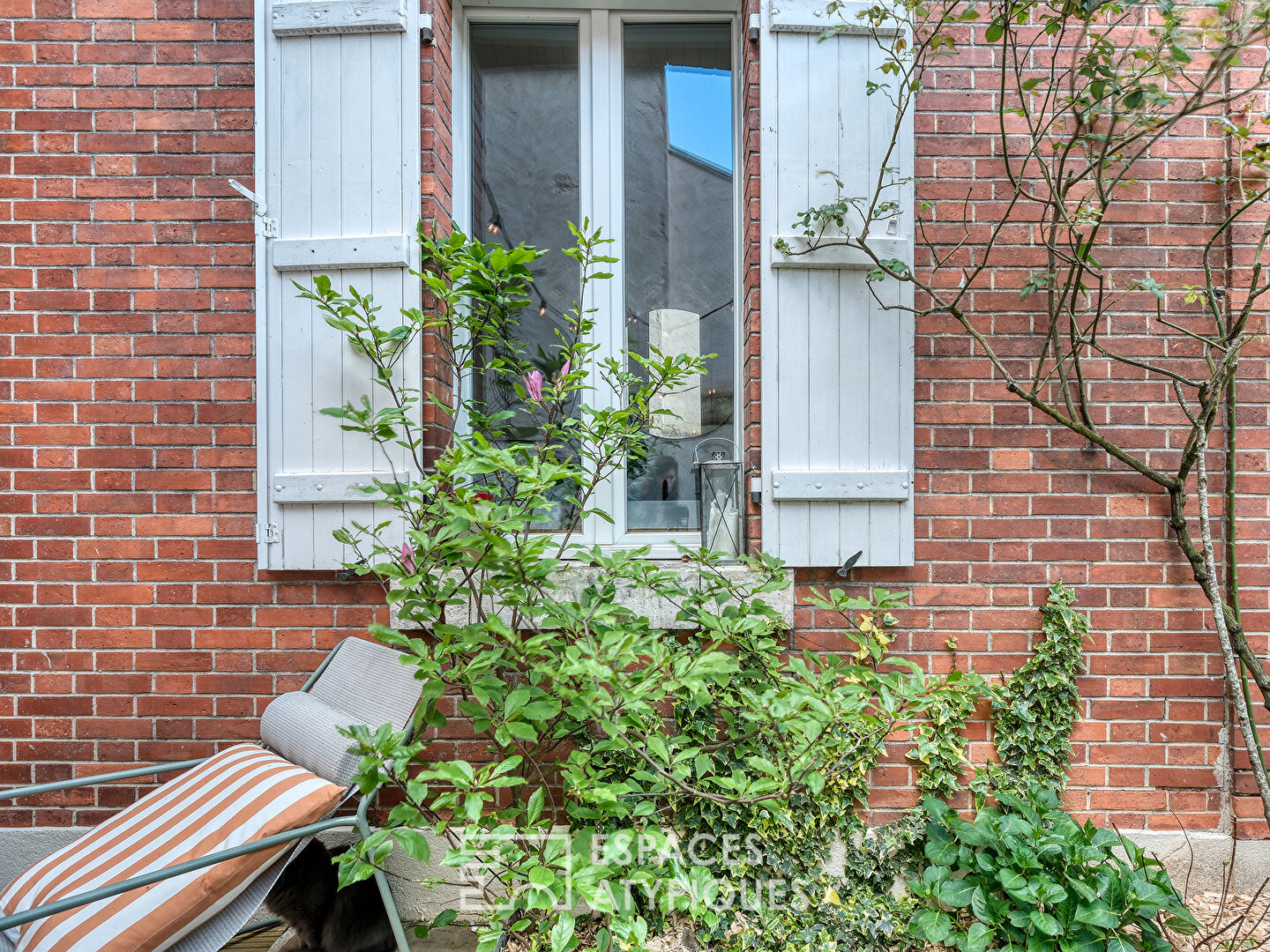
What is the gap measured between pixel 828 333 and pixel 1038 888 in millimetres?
1651

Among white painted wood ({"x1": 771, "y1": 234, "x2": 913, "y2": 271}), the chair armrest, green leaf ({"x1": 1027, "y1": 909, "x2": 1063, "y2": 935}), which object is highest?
white painted wood ({"x1": 771, "y1": 234, "x2": 913, "y2": 271})

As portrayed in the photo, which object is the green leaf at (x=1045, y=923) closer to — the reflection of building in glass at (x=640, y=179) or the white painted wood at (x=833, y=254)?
the reflection of building in glass at (x=640, y=179)

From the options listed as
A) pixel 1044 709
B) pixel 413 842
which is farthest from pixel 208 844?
pixel 1044 709

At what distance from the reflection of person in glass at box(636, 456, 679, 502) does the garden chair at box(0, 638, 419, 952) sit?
3.21ft

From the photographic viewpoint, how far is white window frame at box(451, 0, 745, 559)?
7.84 ft

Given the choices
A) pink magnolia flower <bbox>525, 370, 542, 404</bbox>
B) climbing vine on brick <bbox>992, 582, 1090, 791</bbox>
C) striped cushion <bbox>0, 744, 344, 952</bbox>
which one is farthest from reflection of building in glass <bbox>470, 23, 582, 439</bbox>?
climbing vine on brick <bbox>992, 582, 1090, 791</bbox>

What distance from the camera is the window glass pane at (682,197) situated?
244 cm

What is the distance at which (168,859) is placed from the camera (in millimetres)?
1628

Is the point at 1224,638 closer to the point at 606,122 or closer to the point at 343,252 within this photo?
the point at 606,122

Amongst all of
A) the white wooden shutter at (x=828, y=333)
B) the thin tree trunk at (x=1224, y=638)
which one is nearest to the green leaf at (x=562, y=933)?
the white wooden shutter at (x=828, y=333)

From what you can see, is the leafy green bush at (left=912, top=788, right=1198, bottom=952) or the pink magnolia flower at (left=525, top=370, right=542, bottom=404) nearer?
the leafy green bush at (left=912, top=788, right=1198, bottom=952)

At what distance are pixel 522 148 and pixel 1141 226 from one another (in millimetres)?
2094

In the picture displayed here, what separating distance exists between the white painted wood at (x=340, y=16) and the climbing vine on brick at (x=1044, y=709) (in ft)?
9.04

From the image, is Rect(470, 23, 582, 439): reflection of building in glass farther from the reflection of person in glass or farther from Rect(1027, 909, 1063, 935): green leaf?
Rect(1027, 909, 1063, 935): green leaf
